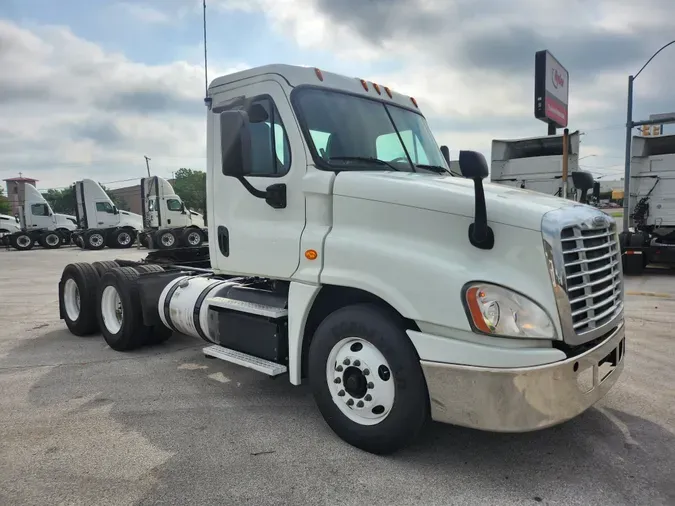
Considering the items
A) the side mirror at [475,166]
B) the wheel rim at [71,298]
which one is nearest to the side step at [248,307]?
the side mirror at [475,166]

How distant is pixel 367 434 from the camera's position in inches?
136

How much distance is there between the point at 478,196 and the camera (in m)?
2.96

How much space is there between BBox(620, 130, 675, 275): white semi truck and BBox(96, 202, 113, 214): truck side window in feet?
88.7

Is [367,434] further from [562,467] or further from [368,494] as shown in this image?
[562,467]

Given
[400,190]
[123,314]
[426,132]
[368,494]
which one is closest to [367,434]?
[368,494]

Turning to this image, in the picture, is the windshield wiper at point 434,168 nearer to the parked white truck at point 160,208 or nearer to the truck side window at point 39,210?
the parked white truck at point 160,208

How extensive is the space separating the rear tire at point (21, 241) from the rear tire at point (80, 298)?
27.6 metres

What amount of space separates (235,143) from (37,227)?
110 ft

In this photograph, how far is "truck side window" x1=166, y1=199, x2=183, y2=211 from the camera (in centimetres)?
2730

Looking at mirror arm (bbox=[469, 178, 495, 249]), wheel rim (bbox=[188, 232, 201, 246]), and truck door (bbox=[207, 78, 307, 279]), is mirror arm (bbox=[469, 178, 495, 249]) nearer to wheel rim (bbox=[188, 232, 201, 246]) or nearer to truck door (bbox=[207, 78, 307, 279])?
truck door (bbox=[207, 78, 307, 279])

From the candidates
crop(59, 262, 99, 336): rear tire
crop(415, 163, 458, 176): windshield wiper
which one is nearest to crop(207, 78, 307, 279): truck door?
crop(415, 163, 458, 176): windshield wiper

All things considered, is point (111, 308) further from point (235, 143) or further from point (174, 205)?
point (174, 205)

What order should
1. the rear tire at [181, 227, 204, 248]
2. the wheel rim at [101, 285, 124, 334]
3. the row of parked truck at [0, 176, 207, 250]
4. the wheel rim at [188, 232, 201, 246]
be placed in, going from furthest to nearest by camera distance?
the row of parked truck at [0, 176, 207, 250], the wheel rim at [188, 232, 201, 246], the rear tire at [181, 227, 204, 248], the wheel rim at [101, 285, 124, 334]

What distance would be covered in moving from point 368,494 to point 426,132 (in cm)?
319
